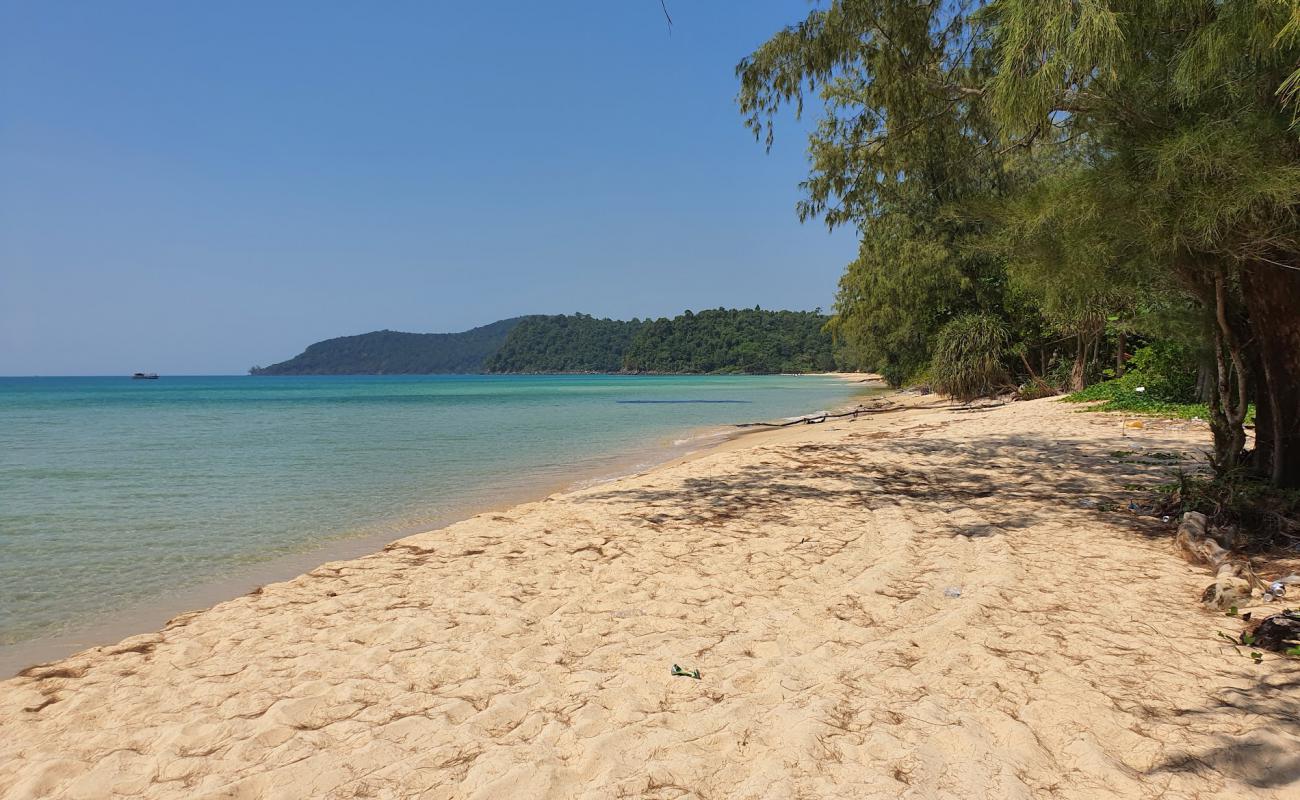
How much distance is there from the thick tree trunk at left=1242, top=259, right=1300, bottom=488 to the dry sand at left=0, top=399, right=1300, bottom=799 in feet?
3.95

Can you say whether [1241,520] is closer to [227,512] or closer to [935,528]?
[935,528]

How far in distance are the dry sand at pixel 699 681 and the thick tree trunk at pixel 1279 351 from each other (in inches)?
47.4

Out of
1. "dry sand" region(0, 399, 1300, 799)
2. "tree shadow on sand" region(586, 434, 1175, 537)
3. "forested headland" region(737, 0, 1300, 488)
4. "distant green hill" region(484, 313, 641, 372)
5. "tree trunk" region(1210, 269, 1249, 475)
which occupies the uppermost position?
"distant green hill" region(484, 313, 641, 372)

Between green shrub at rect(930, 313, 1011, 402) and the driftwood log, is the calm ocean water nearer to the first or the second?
the driftwood log

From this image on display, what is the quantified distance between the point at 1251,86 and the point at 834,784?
16.1 ft

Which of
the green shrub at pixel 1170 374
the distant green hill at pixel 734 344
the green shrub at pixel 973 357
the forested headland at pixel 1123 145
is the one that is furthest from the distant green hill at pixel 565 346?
the forested headland at pixel 1123 145

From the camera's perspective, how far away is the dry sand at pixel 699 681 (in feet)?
7.93

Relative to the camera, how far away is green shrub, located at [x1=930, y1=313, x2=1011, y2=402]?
20.7 metres

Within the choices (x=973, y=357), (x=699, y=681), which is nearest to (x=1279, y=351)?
(x=699, y=681)

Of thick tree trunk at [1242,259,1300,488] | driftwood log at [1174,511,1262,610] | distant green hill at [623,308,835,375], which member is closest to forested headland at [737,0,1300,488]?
thick tree trunk at [1242,259,1300,488]

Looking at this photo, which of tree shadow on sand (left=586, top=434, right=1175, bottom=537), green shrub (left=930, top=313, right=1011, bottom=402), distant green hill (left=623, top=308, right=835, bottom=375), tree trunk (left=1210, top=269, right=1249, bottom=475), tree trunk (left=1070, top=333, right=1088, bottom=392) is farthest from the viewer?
distant green hill (left=623, top=308, right=835, bottom=375)

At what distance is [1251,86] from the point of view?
4.15m

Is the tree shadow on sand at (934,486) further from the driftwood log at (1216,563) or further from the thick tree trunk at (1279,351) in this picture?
the thick tree trunk at (1279,351)

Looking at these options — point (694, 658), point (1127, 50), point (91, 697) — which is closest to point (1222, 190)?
point (1127, 50)
